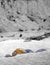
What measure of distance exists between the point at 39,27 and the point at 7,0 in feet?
12.7

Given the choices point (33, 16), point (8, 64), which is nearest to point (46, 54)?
point (8, 64)

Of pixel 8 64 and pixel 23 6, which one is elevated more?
pixel 8 64

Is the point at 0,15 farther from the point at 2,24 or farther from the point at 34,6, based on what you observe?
the point at 34,6

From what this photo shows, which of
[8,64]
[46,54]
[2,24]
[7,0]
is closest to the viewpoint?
[8,64]

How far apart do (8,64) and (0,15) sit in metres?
15.1

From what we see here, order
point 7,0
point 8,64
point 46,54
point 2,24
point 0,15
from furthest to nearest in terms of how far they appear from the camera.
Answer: point 7,0 < point 0,15 < point 2,24 < point 46,54 < point 8,64

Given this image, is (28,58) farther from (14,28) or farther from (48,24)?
(48,24)

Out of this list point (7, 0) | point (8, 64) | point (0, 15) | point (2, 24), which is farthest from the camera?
point (7, 0)

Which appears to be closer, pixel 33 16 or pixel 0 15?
pixel 0 15

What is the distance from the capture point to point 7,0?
18.8 m

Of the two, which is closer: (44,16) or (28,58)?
(28,58)

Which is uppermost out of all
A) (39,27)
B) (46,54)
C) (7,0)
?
(46,54)

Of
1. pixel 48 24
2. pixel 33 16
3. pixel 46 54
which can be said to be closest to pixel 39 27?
pixel 48 24

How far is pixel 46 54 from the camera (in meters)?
2.84
